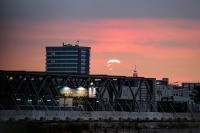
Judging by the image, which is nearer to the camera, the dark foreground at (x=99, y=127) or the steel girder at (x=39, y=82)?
the dark foreground at (x=99, y=127)

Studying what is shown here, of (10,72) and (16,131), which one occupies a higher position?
(10,72)

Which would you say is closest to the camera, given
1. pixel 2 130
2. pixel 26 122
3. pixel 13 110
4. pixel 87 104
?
pixel 2 130

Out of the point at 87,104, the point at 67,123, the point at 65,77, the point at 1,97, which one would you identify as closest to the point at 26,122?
the point at 67,123

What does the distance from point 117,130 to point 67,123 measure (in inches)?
523

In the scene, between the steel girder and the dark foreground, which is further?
the steel girder

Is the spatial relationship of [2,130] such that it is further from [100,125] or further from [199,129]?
[199,129]

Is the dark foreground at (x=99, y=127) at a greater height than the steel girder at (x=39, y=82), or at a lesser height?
lesser

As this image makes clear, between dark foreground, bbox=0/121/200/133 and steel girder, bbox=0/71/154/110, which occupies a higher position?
steel girder, bbox=0/71/154/110

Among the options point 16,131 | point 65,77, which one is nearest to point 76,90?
point 65,77

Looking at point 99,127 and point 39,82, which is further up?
point 39,82

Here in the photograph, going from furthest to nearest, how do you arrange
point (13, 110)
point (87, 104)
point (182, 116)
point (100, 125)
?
point (182, 116) → point (87, 104) → point (100, 125) → point (13, 110)

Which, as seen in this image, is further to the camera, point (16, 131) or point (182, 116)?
point (182, 116)

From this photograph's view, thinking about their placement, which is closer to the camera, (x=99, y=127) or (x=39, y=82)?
(x=99, y=127)

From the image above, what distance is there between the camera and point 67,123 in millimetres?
106375
